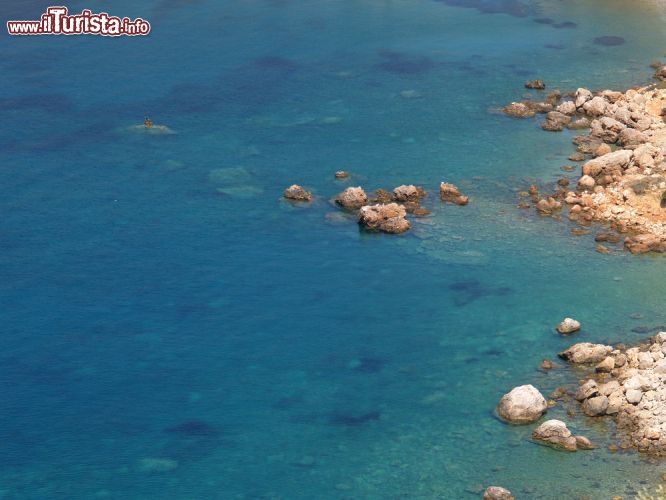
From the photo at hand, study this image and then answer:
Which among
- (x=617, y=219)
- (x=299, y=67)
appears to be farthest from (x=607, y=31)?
(x=617, y=219)

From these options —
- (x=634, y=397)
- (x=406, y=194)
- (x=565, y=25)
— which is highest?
(x=565, y=25)

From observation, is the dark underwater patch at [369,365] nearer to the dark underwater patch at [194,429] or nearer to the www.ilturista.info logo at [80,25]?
the dark underwater patch at [194,429]

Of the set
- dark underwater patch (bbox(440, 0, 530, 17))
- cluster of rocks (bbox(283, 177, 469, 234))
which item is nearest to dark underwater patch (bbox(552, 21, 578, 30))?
dark underwater patch (bbox(440, 0, 530, 17))

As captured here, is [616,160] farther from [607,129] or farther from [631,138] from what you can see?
[607,129]

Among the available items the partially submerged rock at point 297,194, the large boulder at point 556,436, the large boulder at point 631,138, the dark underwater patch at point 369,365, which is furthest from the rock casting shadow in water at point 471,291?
the large boulder at point 631,138

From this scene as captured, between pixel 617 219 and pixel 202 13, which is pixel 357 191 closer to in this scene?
pixel 617 219

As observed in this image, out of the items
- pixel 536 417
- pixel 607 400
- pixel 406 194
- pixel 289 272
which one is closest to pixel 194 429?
pixel 289 272

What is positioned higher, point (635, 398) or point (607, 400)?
point (635, 398)
